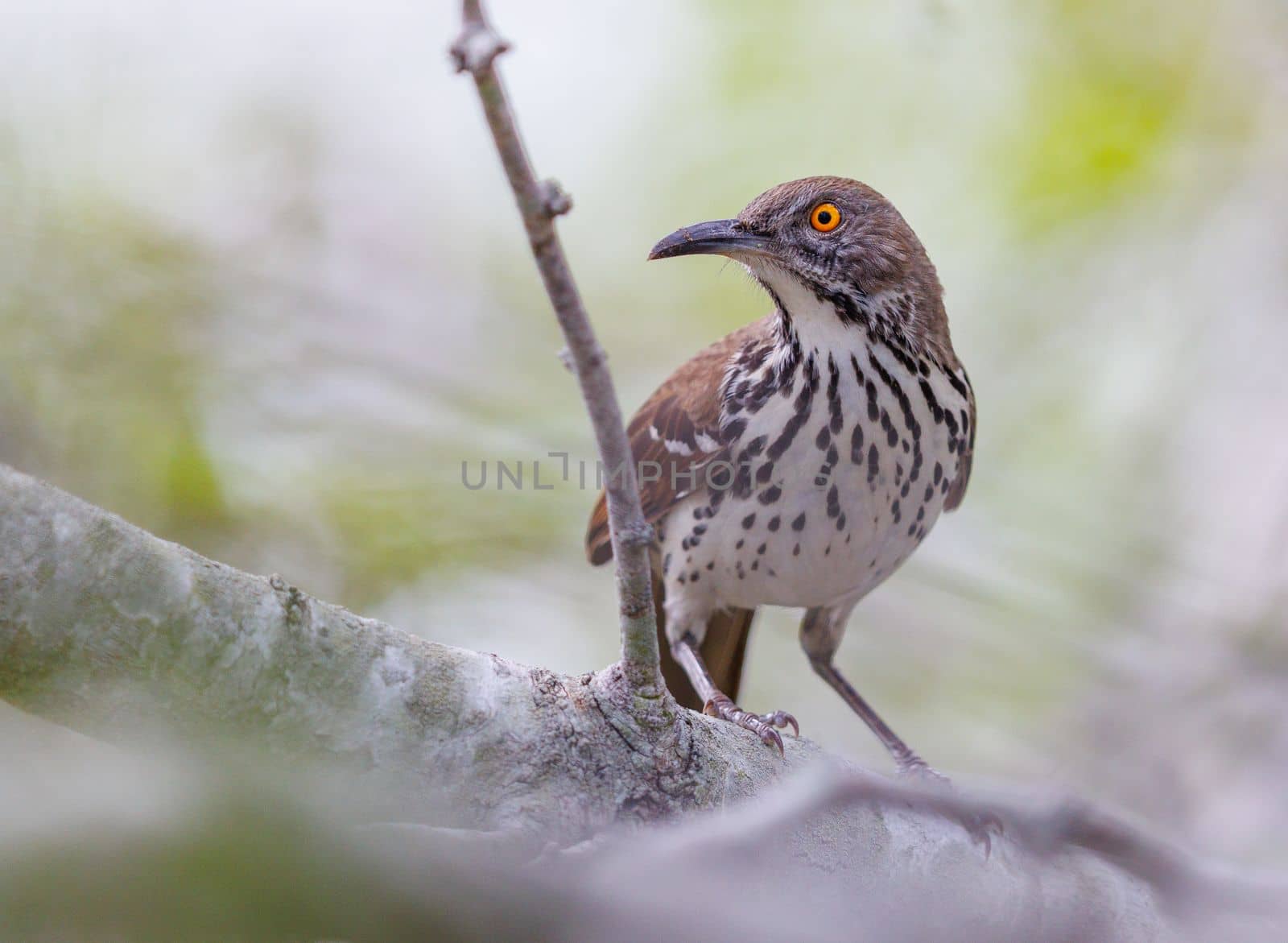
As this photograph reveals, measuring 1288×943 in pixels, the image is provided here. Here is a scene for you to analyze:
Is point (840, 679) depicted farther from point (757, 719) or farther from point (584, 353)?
point (584, 353)

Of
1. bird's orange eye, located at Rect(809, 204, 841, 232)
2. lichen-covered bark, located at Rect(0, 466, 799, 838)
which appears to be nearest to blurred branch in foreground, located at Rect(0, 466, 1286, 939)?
lichen-covered bark, located at Rect(0, 466, 799, 838)

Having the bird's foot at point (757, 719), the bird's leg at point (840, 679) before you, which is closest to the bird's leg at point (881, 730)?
the bird's leg at point (840, 679)

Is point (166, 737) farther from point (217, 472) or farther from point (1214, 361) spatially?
point (1214, 361)

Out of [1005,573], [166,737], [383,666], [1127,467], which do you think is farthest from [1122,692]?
[166,737]

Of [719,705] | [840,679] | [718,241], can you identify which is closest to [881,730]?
[840,679]

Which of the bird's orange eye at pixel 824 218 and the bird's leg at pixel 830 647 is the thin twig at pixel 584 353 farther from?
the bird's leg at pixel 830 647

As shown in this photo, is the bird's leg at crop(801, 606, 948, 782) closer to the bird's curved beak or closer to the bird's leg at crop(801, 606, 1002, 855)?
the bird's leg at crop(801, 606, 1002, 855)
